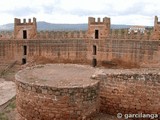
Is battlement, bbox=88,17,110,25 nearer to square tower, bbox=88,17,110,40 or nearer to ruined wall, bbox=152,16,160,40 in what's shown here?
square tower, bbox=88,17,110,40

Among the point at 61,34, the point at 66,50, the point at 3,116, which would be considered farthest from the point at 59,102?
the point at 61,34

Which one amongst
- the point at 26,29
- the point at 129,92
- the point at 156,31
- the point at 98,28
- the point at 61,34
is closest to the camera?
the point at 129,92

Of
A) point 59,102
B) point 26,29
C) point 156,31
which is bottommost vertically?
point 59,102

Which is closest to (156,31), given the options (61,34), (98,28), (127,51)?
(127,51)

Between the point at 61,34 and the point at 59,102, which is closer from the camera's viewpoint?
the point at 59,102

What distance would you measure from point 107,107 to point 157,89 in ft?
7.11

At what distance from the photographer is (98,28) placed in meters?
26.5

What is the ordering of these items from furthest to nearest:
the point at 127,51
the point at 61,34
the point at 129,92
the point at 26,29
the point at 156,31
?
the point at 26,29 → the point at 61,34 → the point at 127,51 → the point at 156,31 → the point at 129,92

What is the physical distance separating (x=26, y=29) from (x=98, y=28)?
761cm

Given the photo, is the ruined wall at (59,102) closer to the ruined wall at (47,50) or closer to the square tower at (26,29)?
the ruined wall at (47,50)

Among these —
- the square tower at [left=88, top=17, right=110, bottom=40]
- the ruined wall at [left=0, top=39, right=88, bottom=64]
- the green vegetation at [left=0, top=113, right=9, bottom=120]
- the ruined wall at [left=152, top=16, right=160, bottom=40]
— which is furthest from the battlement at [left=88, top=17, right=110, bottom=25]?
the green vegetation at [left=0, top=113, right=9, bottom=120]

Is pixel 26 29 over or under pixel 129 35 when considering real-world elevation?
over

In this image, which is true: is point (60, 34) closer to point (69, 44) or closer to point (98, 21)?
point (69, 44)

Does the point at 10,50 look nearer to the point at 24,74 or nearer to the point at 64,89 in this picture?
the point at 24,74
